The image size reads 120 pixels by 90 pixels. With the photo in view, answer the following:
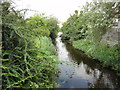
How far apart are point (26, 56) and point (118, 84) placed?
429cm

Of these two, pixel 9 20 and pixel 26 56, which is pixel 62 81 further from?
pixel 9 20

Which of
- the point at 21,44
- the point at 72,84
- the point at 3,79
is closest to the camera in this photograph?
the point at 3,79

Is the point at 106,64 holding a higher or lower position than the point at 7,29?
lower

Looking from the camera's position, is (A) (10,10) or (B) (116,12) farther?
(B) (116,12)

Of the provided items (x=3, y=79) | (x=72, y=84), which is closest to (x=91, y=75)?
(x=72, y=84)

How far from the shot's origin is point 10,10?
2.65 meters

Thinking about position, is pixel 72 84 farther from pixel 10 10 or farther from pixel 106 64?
pixel 10 10

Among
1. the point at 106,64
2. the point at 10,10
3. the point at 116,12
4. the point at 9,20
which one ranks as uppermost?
the point at 116,12

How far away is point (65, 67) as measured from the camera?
6723mm

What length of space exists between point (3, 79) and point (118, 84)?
15.2ft

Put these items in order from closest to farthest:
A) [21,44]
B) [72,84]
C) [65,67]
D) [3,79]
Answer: [3,79] < [21,44] < [72,84] < [65,67]

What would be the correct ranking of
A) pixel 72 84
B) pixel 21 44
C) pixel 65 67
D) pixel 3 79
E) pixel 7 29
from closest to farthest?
pixel 3 79, pixel 7 29, pixel 21 44, pixel 72 84, pixel 65 67

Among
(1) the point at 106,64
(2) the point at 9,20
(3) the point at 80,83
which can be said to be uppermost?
(2) the point at 9,20

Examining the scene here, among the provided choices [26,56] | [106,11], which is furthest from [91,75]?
[26,56]
